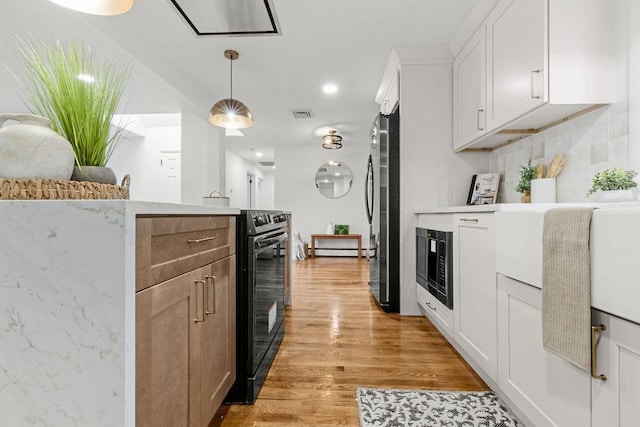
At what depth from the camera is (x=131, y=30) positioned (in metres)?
2.75

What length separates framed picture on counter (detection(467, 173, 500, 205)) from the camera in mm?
2621

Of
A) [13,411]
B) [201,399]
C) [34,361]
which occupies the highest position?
[34,361]

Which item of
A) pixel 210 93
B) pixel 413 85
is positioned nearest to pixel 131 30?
pixel 210 93

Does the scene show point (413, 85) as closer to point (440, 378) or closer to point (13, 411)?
point (440, 378)

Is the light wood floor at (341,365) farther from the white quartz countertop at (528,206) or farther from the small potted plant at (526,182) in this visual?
the small potted plant at (526,182)

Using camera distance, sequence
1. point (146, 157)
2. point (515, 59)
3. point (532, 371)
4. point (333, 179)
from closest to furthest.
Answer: point (532, 371) < point (515, 59) < point (146, 157) < point (333, 179)

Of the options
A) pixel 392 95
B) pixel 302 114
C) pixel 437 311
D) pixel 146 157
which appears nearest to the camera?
pixel 437 311

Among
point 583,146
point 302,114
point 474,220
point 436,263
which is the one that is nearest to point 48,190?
point 474,220

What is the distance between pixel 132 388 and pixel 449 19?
2.96 m

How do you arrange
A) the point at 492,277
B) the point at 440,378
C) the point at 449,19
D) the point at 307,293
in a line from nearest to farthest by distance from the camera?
1. the point at 492,277
2. the point at 440,378
3. the point at 449,19
4. the point at 307,293

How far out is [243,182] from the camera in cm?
858

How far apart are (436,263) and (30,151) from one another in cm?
227

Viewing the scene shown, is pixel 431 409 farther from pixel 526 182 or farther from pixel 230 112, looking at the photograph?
pixel 230 112

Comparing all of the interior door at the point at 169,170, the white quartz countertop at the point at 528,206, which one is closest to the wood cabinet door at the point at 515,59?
the white quartz countertop at the point at 528,206
